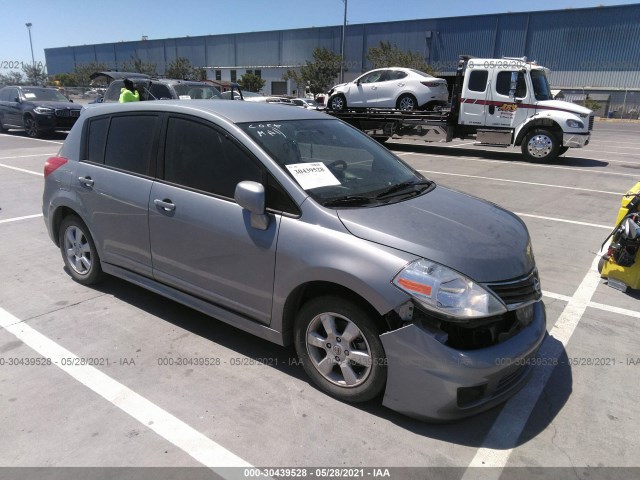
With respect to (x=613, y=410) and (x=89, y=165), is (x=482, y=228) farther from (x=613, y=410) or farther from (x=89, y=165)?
(x=89, y=165)

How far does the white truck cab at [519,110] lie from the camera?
1338cm

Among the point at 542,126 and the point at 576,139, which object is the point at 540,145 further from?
the point at 576,139

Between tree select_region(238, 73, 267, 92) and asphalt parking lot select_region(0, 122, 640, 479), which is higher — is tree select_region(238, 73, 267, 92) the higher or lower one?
the higher one

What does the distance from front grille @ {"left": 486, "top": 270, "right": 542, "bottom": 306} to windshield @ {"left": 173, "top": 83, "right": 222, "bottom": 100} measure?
10.8 m

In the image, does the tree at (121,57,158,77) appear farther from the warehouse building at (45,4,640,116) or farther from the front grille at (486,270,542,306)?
the front grille at (486,270,542,306)

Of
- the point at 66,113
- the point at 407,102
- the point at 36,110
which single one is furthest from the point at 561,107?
the point at 36,110

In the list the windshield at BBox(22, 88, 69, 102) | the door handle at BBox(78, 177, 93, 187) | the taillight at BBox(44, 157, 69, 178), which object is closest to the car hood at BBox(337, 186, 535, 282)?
the door handle at BBox(78, 177, 93, 187)

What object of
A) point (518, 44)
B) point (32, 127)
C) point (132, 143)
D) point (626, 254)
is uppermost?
point (518, 44)

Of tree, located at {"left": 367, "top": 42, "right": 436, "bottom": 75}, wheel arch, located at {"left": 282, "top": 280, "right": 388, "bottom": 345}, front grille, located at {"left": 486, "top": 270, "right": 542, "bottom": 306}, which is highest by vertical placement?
tree, located at {"left": 367, "top": 42, "right": 436, "bottom": 75}

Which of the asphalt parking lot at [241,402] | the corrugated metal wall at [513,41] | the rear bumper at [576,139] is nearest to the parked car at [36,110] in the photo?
the asphalt parking lot at [241,402]

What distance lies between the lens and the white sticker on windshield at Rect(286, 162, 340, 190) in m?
3.05

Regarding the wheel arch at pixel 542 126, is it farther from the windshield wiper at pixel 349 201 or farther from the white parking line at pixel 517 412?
the windshield wiper at pixel 349 201

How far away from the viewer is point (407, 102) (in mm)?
16062

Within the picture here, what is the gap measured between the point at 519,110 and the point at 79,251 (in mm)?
13012
